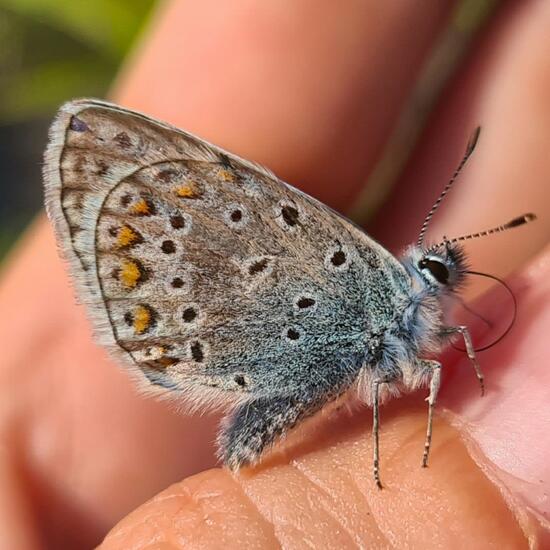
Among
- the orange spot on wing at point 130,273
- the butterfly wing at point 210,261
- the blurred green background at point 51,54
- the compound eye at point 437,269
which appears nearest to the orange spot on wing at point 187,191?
the butterfly wing at point 210,261

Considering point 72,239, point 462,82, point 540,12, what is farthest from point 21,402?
point 540,12

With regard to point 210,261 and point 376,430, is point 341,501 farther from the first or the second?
point 210,261

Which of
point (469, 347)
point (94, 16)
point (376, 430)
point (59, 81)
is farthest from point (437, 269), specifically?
point (59, 81)

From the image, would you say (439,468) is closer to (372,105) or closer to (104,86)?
(372,105)

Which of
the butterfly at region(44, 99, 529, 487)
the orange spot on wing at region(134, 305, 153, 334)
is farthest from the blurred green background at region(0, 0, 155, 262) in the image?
the orange spot on wing at region(134, 305, 153, 334)

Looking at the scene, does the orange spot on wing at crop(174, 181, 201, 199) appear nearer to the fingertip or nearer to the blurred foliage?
the fingertip

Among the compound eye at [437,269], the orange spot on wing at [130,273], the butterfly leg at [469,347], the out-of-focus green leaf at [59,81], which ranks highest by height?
the compound eye at [437,269]

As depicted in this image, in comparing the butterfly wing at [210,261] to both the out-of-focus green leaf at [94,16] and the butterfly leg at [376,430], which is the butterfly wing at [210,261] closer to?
the butterfly leg at [376,430]
